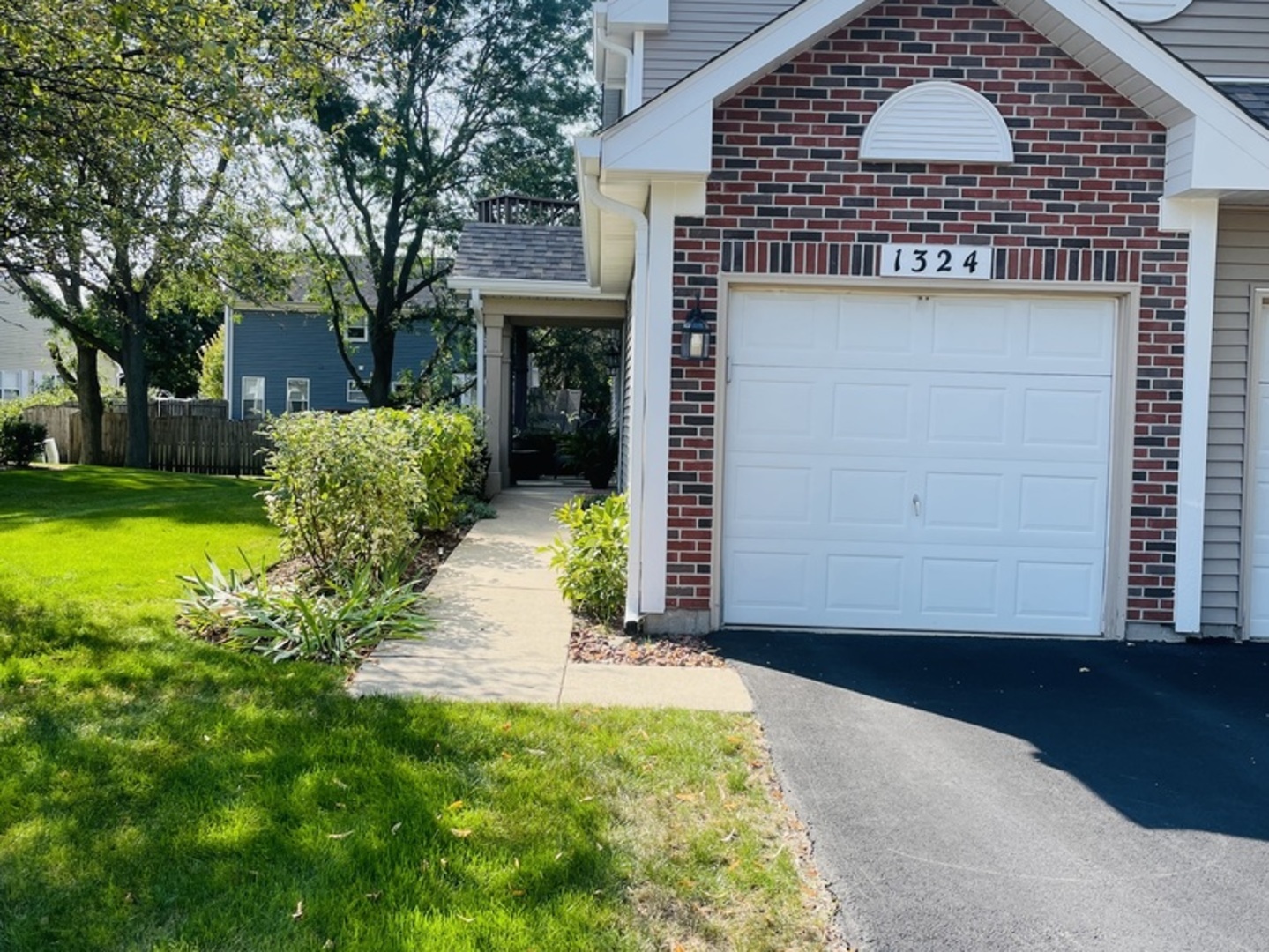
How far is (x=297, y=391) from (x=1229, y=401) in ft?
85.7

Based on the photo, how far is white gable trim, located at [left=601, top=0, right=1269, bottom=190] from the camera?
6.02 meters

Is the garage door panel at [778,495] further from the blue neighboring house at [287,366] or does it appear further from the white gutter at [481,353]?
the blue neighboring house at [287,366]

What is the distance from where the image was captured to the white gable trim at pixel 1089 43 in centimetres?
602

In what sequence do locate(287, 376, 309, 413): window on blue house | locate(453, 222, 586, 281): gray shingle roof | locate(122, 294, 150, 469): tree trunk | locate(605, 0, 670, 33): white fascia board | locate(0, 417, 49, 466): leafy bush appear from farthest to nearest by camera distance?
1. locate(287, 376, 309, 413): window on blue house
2. locate(122, 294, 150, 469): tree trunk
3. locate(0, 417, 49, 466): leafy bush
4. locate(453, 222, 586, 281): gray shingle roof
5. locate(605, 0, 670, 33): white fascia board

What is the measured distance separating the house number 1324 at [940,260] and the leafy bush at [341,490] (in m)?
3.90

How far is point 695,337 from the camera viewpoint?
6.36 metres

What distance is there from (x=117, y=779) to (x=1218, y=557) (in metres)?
6.80

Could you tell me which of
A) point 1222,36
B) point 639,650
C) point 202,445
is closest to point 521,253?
point 1222,36

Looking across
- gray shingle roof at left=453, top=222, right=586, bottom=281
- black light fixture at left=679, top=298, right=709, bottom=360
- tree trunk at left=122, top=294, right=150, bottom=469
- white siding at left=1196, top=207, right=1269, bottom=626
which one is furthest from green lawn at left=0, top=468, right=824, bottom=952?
tree trunk at left=122, top=294, right=150, bottom=469

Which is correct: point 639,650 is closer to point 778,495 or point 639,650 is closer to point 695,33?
point 778,495

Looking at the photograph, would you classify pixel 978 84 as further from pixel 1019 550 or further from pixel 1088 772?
pixel 1088 772

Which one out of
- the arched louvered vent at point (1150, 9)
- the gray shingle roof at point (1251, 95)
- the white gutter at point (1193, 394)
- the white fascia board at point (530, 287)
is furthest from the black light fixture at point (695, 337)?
the white fascia board at point (530, 287)

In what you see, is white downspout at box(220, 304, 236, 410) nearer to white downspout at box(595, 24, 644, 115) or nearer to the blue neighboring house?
the blue neighboring house

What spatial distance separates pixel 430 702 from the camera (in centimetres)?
496
